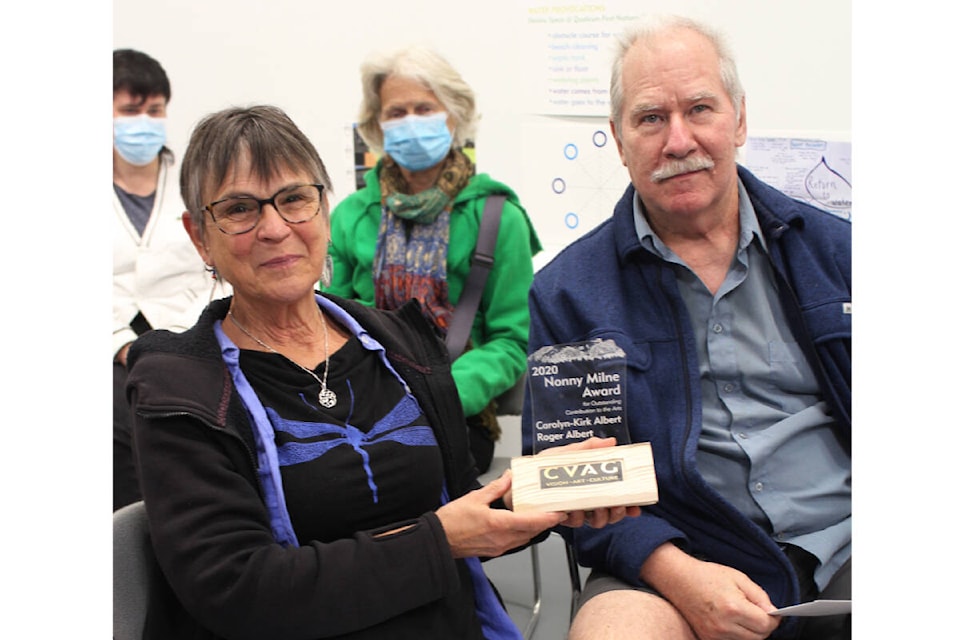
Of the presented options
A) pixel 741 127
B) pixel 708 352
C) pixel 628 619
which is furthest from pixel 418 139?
pixel 628 619

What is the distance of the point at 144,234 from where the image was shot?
3.94 m

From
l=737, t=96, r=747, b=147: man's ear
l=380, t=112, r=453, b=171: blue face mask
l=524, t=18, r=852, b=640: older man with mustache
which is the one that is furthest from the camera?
l=380, t=112, r=453, b=171: blue face mask

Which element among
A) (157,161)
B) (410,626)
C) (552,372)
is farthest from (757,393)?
(157,161)

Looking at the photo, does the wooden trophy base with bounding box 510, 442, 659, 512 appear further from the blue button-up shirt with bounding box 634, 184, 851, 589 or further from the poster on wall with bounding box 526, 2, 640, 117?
the poster on wall with bounding box 526, 2, 640, 117

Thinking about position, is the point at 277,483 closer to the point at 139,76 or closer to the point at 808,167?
the point at 808,167

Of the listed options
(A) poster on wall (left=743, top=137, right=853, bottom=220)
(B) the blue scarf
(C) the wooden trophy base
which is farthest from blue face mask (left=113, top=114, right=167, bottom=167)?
(C) the wooden trophy base

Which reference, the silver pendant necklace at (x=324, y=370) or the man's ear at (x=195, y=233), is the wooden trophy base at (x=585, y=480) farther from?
the man's ear at (x=195, y=233)

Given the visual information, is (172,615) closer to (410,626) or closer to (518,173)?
(410,626)

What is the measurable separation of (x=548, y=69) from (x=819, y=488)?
102 inches

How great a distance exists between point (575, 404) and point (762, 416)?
48 centimetres

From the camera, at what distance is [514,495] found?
1.69 m

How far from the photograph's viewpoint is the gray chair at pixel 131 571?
5.24 ft

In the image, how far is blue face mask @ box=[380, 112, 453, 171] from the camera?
3545 mm

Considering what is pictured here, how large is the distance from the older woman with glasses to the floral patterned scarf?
1.35 metres
